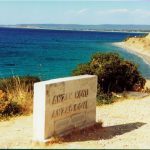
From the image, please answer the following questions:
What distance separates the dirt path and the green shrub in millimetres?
2436

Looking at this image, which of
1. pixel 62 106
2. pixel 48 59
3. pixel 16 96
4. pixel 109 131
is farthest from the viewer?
pixel 48 59

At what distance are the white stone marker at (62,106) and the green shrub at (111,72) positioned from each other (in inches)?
227

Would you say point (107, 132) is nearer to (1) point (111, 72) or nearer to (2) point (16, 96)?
(2) point (16, 96)

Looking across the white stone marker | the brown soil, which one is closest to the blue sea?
the brown soil

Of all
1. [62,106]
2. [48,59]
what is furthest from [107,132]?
[48,59]

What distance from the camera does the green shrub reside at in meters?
17.1

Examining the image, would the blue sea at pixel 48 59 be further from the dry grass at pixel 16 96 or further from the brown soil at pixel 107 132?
the brown soil at pixel 107 132

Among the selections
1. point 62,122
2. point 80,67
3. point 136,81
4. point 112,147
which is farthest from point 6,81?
point 112,147

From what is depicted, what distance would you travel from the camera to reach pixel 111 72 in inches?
683

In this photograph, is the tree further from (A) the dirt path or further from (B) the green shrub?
(A) the dirt path

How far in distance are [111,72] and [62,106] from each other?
25.2ft

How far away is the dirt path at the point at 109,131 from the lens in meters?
9.51

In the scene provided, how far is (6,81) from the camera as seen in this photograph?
16141 mm

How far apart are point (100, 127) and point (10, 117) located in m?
2.99
